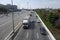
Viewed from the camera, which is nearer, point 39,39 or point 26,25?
point 39,39

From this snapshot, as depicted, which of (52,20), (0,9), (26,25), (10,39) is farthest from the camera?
(0,9)

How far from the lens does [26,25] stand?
37344mm

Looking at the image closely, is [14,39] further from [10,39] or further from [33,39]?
[33,39]

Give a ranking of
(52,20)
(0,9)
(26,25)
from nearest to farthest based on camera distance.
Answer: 1. (26,25)
2. (52,20)
3. (0,9)

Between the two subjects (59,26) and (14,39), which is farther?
(59,26)

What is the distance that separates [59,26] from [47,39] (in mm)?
14975

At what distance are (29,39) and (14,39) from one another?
6.59ft

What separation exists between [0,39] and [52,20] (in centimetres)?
2792

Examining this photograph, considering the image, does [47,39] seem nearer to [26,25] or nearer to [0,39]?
[0,39]

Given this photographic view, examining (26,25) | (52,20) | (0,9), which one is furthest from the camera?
(0,9)

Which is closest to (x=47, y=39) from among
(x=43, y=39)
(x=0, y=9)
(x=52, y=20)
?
(x=43, y=39)

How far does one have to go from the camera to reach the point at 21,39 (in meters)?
22.8

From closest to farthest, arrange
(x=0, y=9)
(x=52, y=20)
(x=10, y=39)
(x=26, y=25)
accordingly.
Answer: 1. (x=10, y=39)
2. (x=26, y=25)
3. (x=52, y=20)
4. (x=0, y=9)

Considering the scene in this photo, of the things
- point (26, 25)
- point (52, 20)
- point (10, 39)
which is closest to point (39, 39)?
point (10, 39)
